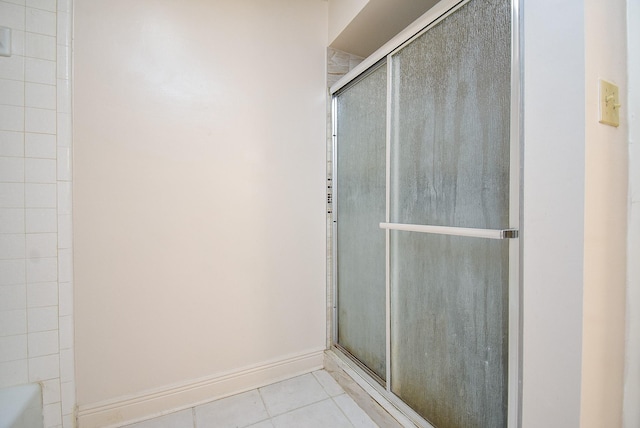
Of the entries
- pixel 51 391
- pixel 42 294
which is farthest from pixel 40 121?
pixel 51 391

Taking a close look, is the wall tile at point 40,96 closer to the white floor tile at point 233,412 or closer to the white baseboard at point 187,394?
the white baseboard at point 187,394

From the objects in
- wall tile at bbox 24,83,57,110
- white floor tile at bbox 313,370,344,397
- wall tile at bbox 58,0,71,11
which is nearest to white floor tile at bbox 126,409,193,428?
white floor tile at bbox 313,370,344,397

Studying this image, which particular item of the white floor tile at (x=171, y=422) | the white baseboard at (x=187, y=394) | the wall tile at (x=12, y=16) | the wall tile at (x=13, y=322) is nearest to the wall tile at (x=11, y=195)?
the wall tile at (x=13, y=322)

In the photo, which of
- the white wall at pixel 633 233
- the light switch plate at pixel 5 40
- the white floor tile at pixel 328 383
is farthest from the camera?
the white floor tile at pixel 328 383

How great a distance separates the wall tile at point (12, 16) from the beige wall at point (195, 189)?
182 millimetres

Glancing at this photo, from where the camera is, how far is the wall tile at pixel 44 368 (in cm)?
114

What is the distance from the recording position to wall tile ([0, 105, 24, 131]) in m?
1.10

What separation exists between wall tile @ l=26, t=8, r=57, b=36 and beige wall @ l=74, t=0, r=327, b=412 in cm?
10

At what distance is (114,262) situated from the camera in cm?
133

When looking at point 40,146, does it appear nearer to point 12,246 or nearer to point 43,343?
point 12,246

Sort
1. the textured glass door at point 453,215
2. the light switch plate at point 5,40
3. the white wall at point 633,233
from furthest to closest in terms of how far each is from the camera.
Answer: the light switch plate at point 5,40 < the textured glass door at point 453,215 < the white wall at point 633,233

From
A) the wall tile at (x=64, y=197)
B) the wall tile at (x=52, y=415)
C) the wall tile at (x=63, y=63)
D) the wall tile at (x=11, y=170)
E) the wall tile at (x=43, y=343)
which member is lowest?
the wall tile at (x=52, y=415)

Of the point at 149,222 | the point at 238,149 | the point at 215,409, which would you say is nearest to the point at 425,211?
the point at 238,149

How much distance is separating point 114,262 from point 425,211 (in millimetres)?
1508
